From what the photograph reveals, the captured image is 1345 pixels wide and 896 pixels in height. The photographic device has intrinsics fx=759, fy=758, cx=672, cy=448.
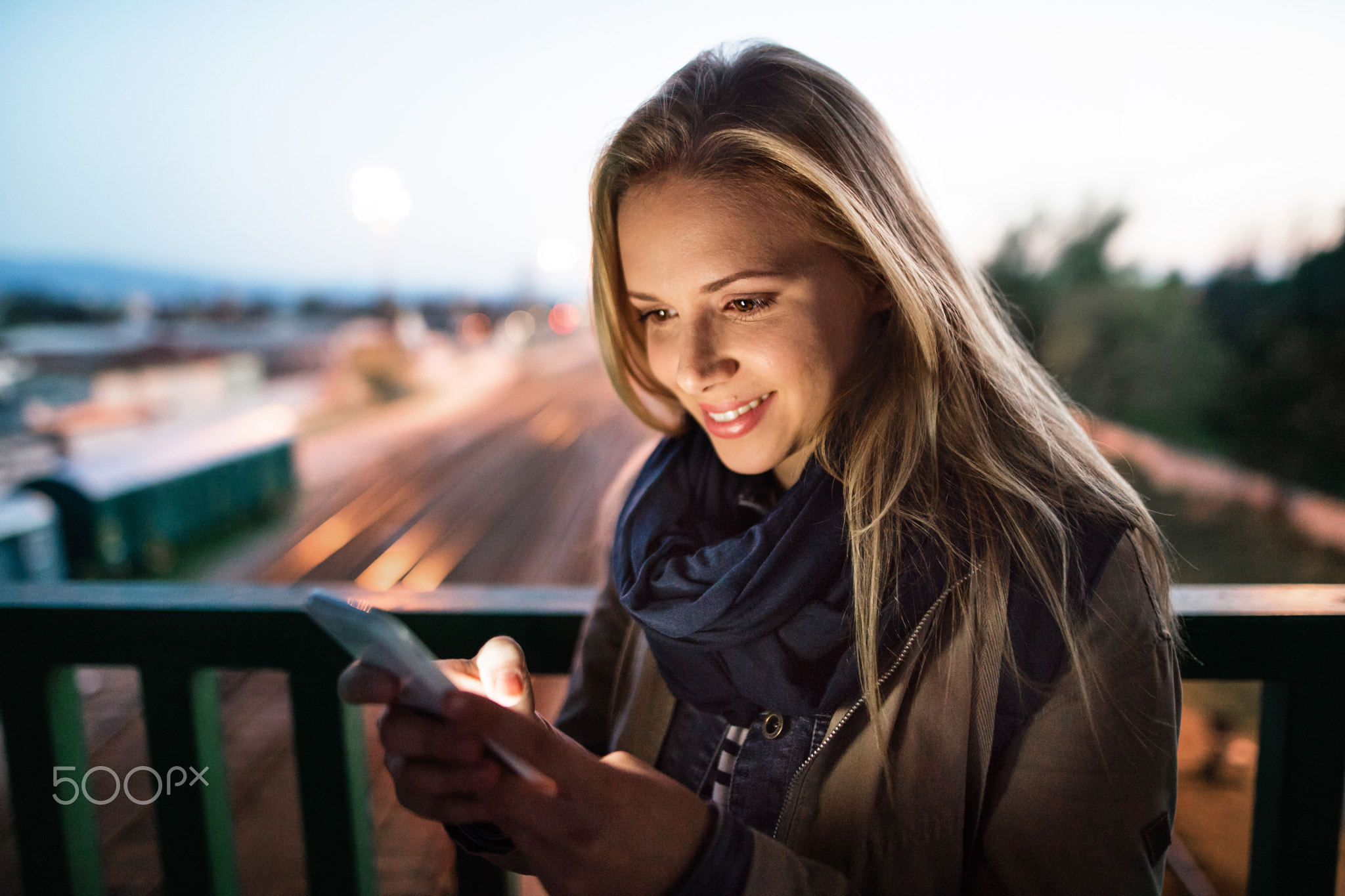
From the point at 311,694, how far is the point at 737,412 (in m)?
0.76

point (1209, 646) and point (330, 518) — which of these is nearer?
point (1209, 646)

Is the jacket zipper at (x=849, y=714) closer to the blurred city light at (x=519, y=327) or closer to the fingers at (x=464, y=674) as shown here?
the fingers at (x=464, y=674)

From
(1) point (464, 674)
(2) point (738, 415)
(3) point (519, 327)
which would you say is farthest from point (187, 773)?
(3) point (519, 327)

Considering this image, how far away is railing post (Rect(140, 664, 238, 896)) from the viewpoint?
3.73 ft

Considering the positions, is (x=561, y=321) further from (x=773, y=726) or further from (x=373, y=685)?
(x=373, y=685)

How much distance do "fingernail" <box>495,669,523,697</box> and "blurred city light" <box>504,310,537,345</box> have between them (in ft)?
116

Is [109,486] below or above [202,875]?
below

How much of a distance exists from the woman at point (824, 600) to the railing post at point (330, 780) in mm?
312

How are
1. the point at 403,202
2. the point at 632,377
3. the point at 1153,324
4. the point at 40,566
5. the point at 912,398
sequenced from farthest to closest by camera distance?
the point at 403,202 < the point at 1153,324 < the point at 40,566 < the point at 632,377 < the point at 912,398

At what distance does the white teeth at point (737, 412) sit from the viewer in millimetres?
1079

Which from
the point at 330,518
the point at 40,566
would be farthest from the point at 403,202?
the point at 40,566

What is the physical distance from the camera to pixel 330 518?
13.3 m

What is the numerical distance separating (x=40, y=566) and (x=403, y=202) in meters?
12.7

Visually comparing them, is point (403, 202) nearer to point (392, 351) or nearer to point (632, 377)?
point (392, 351)
